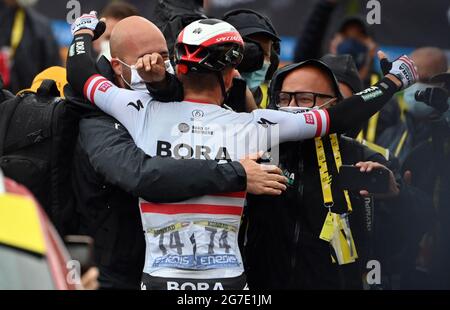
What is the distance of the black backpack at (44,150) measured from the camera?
6531mm

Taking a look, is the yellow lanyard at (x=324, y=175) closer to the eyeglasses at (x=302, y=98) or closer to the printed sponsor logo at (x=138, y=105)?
the eyeglasses at (x=302, y=98)

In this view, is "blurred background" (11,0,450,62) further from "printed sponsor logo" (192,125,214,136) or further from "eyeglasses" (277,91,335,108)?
"printed sponsor logo" (192,125,214,136)

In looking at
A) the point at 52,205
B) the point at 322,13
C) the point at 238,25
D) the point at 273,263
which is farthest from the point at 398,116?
the point at 52,205

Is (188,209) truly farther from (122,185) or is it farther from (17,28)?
(17,28)

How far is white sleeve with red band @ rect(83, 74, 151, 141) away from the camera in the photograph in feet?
20.4

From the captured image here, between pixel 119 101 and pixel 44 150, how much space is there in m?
0.56

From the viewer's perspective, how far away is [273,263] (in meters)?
6.79

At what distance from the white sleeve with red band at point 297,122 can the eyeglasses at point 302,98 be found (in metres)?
0.42

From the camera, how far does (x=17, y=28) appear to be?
12.3 meters

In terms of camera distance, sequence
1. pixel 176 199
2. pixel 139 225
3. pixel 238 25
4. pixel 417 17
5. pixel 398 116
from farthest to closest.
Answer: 1. pixel 417 17
2. pixel 398 116
3. pixel 238 25
4. pixel 139 225
5. pixel 176 199

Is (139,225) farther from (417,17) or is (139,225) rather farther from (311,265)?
(417,17)

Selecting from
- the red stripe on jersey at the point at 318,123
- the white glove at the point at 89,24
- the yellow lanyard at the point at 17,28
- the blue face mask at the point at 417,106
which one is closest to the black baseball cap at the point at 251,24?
the white glove at the point at 89,24

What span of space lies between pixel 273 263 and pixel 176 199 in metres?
0.98

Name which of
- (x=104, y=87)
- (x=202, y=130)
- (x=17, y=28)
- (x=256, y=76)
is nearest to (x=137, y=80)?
(x=104, y=87)
